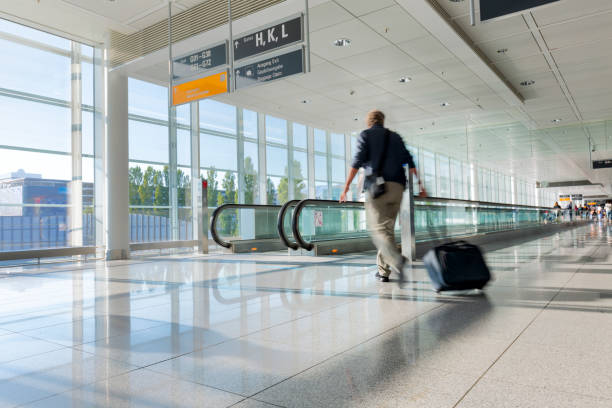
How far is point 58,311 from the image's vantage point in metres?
3.51

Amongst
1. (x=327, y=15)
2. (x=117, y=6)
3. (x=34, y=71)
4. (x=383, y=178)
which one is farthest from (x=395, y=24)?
(x=34, y=71)

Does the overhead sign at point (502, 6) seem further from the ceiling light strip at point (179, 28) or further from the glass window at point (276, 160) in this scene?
the glass window at point (276, 160)

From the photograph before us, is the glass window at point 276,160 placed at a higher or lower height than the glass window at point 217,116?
lower

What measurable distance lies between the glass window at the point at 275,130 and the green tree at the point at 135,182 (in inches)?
214

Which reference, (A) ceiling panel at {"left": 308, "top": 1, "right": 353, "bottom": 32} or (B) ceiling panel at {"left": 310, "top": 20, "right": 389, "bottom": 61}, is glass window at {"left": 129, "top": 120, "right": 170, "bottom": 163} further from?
(A) ceiling panel at {"left": 308, "top": 1, "right": 353, "bottom": 32}

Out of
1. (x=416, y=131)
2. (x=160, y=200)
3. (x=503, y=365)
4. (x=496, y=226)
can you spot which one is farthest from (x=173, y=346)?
(x=416, y=131)

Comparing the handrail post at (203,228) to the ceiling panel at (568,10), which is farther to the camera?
the handrail post at (203,228)

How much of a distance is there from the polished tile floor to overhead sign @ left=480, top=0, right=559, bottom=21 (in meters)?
2.61

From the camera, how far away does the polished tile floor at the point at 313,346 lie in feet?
5.52

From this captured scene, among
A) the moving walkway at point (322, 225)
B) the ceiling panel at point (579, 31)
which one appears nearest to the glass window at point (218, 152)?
the moving walkway at point (322, 225)

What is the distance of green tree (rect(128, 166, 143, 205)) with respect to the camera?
1245cm

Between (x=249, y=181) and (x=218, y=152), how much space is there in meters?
1.69

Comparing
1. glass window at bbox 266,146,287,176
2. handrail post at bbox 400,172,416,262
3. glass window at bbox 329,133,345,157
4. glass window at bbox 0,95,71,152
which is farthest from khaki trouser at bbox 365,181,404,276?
glass window at bbox 329,133,345,157

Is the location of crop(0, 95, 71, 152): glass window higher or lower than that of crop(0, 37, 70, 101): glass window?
lower
